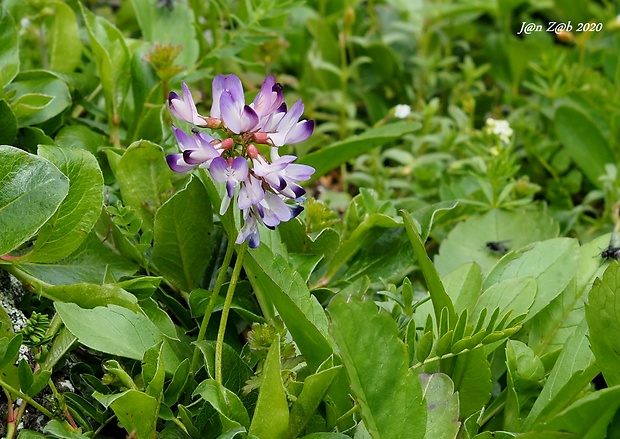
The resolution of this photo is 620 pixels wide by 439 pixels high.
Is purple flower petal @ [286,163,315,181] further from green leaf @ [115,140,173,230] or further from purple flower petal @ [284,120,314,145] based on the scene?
green leaf @ [115,140,173,230]

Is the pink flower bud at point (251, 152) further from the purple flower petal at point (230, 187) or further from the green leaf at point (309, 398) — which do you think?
the green leaf at point (309, 398)

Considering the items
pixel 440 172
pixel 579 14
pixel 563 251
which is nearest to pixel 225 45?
pixel 440 172

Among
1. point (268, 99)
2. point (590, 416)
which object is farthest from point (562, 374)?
point (268, 99)

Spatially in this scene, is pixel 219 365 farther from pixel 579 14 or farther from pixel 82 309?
pixel 579 14

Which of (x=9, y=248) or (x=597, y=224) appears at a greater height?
(x=9, y=248)

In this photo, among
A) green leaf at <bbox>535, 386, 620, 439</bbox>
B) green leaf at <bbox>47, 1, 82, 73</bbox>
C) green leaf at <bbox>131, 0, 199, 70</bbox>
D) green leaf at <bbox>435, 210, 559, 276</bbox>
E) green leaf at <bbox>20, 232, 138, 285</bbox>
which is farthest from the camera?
green leaf at <bbox>131, 0, 199, 70</bbox>

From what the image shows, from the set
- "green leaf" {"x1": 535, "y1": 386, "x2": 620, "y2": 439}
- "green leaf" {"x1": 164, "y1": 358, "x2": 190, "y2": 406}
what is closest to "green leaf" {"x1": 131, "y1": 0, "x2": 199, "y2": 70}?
"green leaf" {"x1": 164, "y1": 358, "x2": 190, "y2": 406}

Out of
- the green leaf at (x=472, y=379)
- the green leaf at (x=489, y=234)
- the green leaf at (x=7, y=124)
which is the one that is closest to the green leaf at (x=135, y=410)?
the green leaf at (x=472, y=379)
